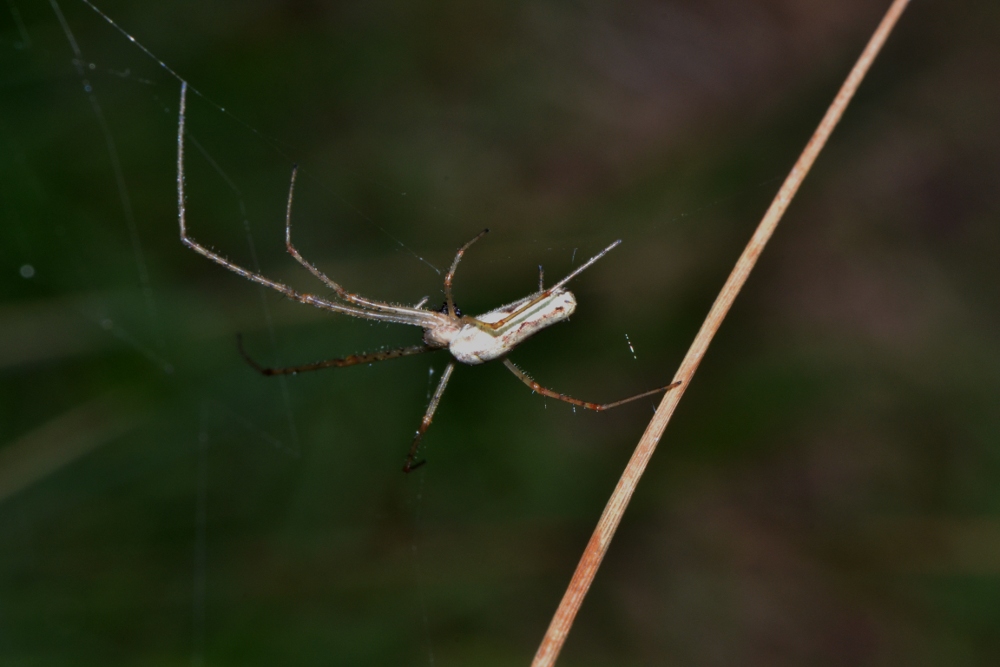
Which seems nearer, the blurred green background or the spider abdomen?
the spider abdomen

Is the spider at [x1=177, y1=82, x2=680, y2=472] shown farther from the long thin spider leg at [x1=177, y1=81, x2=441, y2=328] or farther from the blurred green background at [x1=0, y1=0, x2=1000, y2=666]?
the blurred green background at [x1=0, y1=0, x2=1000, y2=666]

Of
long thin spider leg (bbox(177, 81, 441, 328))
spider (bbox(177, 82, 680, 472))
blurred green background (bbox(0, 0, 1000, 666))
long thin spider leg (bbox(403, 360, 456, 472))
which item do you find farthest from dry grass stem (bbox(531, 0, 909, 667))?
blurred green background (bbox(0, 0, 1000, 666))

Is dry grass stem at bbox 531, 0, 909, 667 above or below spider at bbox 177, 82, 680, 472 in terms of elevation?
above

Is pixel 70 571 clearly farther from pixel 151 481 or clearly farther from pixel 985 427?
pixel 985 427

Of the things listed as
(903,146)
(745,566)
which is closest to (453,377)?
(745,566)

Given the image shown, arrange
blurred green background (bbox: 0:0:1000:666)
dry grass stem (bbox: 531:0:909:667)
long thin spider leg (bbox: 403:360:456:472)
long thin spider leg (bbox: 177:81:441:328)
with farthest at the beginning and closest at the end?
blurred green background (bbox: 0:0:1000:666)
long thin spider leg (bbox: 403:360:456:472)
long thin spider leg (bbox: 177:81:441:328)
dry grass stem (bbox: 531:0:909:667)

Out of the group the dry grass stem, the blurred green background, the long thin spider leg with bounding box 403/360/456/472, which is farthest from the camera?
the blurred green background
